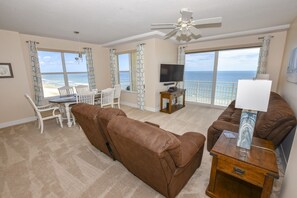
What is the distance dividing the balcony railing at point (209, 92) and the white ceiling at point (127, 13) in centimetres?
218

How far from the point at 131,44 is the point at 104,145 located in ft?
13.0

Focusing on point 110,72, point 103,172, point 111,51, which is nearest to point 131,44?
point 111,51

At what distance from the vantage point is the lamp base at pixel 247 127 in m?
1.32

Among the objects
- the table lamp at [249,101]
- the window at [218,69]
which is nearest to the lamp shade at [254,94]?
the table lamp at [249,101]

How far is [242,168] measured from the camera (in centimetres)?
124

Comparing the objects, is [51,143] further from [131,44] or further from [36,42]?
[131,44]

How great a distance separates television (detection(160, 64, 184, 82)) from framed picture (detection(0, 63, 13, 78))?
4.25 metres

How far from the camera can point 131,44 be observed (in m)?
4.90

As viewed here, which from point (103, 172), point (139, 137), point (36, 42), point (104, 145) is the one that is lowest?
point (103, 172)

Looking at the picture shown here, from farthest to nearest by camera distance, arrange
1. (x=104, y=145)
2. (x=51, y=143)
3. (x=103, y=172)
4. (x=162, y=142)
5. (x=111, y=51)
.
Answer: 1. (x=111, y=51)
2. (x=51, y=143)
3. (x=104, y=145)
4. (x=103, y=172)
5. (x=162, y=142)

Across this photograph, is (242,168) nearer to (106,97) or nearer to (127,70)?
(106,97)

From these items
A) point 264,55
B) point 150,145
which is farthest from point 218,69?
point 150,145

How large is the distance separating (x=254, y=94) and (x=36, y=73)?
5.20 m

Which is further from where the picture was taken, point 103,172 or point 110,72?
point 110,72
